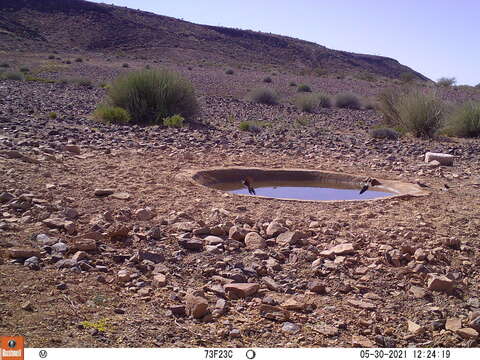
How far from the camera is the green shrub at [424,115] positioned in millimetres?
16109

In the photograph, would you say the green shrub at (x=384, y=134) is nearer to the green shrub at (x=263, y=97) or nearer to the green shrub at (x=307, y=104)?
the green shrub at (x=307, y=104)

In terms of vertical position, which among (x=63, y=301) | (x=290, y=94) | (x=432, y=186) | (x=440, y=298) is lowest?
(x=63, y=301)

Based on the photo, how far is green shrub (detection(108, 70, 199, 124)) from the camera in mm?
15716

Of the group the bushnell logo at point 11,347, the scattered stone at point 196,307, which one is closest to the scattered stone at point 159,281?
the scattered stone at point 196,307

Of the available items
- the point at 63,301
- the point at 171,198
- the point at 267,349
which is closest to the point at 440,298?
the point at 267,349

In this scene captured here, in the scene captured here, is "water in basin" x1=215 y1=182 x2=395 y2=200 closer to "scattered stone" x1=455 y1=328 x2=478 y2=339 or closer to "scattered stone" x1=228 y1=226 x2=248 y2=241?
"scattered stone" x1=228 y1=226 x2=248 y2=241

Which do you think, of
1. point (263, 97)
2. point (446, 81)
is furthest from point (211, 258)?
point (446, 81)

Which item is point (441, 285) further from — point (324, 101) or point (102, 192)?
point (324, 101)

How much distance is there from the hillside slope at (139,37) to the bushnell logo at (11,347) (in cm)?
4858

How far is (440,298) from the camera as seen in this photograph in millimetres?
4730

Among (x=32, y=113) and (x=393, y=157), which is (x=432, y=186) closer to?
(x=393, y=157)

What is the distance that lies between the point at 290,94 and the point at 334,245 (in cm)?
2474

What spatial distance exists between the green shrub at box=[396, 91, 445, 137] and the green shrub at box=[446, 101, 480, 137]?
1.07m

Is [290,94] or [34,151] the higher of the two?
[290,94]
